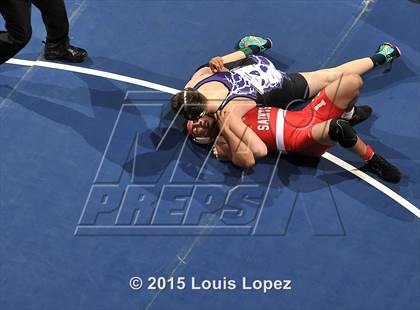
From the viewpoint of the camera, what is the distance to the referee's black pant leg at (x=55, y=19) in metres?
7.29

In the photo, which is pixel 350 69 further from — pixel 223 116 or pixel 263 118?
pixel 223 116

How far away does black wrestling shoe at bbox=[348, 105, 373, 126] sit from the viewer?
7.17 m

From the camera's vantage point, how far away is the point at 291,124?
6.86 meters

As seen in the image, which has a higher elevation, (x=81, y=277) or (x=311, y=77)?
(x=311, y=77)

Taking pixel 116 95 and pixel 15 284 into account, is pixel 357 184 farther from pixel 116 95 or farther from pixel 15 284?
pixel 15 284

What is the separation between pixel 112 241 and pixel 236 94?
66.5 inches

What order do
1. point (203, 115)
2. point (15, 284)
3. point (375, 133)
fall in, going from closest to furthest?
point (15, 284)
point (203, 115)
point (375, 133)

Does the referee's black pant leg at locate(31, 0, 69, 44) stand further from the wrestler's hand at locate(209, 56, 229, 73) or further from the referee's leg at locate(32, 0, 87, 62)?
the wrestler's hand at locate(209, 56, 229, 73)

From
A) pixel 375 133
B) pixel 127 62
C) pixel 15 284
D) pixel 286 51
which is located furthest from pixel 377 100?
pixel 15 284

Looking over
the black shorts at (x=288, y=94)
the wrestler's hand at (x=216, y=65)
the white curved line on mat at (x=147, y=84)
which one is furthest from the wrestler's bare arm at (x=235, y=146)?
the white curved line on mat at (x=147, y=84)

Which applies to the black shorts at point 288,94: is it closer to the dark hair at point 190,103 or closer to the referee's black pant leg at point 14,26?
the dark hair at point 190,103

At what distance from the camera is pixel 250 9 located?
841 centimetres

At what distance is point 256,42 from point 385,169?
191 cm

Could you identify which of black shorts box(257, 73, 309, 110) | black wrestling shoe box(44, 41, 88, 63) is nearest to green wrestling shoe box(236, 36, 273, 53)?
black shorts box(257, 73, 309, 110)
